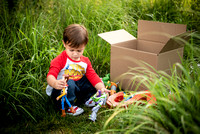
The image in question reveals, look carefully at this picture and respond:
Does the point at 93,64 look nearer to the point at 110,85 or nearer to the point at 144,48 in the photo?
the point at 110,85

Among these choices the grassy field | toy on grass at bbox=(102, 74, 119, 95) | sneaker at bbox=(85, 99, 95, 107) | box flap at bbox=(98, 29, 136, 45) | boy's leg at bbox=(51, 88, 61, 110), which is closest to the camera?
the grassy field

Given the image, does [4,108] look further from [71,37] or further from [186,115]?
[186,115]

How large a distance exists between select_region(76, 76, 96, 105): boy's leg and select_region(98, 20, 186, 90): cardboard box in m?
0.33

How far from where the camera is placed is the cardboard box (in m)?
2.12

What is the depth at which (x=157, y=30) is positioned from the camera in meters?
2.56

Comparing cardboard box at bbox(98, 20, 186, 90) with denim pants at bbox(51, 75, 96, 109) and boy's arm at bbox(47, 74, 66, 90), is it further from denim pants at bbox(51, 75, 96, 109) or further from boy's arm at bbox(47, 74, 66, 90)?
boy's arm at bbox(47, 74, 66, 90)

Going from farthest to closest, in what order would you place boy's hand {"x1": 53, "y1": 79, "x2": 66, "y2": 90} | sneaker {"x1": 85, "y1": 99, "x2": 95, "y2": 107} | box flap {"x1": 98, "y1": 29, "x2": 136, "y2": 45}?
box flap {"x1": 98, "y1": 29, "x2": 136, "y2": 45}, sneaker {"x1": 85, "y1": 99, "x2": 95, "y2": 107}, boy's hand {"x1": 53, "y1": 79, "x2": 66, "y2": 90}

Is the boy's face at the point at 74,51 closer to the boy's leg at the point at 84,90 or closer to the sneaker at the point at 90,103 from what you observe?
the boy's leg at the point at 84,90

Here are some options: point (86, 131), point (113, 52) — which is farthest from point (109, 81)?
point (86, 131)

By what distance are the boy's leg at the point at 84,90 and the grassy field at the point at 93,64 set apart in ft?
0.55

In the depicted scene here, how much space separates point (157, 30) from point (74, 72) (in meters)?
1.11

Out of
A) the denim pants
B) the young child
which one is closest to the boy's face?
the young child

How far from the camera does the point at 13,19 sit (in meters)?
2.64

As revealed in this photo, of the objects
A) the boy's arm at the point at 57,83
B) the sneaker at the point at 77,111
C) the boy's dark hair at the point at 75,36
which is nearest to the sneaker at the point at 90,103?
the sneaker at the point at 77,111
